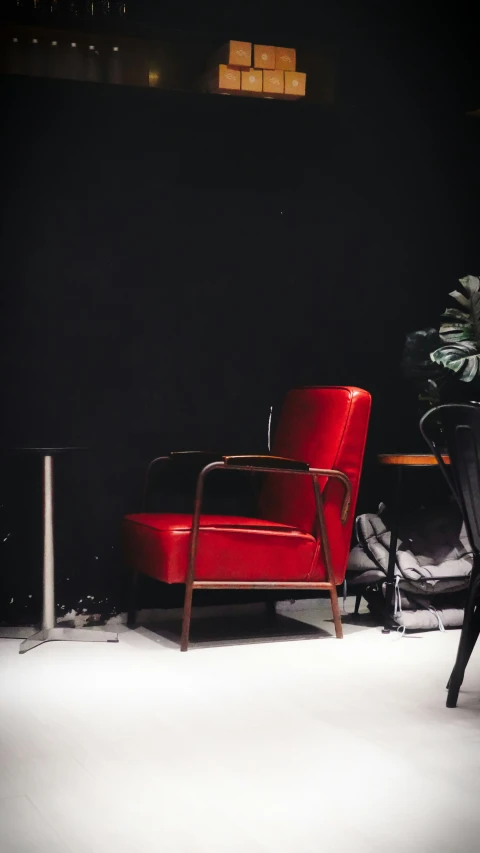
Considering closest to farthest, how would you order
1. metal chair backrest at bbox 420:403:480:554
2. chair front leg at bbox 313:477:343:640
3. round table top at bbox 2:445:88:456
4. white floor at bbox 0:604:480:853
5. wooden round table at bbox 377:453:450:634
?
white floor at bbox 0:604:480:853 → metal chair backrest at bbox 420:403:480:554 → round table top at bbox 2:445:88:456 → chair front leg at bbox 313:477:343:640 → wooden round table at bbox 377:453:450:634

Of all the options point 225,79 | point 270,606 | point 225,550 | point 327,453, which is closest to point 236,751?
point 225,550

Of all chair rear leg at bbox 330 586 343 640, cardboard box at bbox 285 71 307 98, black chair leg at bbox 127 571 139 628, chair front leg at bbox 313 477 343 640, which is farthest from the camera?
cardboard box at bbox 285 71 307 98

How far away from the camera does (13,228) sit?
421 centimetres

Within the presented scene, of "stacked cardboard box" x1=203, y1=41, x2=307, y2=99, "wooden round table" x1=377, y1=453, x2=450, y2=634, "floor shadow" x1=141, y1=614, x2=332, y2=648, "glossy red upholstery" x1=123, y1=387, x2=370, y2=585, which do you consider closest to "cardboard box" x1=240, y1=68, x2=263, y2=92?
"stacked cardboard box" x1=203, y1=41, x2=307, y2=99

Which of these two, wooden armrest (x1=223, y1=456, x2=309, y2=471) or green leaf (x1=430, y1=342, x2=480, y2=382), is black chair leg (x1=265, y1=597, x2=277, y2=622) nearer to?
wooden armrest (x1=223, y1=456, x2=309, y2=471)

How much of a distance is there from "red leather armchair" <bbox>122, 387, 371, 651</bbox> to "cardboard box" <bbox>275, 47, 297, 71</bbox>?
160 cm

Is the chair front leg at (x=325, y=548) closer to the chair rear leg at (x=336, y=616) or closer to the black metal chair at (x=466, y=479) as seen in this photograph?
the chair rear leg at (x=336, y=616)

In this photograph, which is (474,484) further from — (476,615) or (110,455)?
(110,455)

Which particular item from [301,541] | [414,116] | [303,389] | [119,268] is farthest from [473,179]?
[301,541]

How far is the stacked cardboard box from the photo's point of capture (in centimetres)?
441

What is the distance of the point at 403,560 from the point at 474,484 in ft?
5.06

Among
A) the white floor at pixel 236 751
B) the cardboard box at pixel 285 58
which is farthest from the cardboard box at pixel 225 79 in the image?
the white floor at pixel 236 751

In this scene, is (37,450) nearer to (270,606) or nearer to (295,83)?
(270,606)

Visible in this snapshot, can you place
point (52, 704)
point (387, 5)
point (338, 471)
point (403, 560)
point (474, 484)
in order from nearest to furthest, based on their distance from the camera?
1. point (474, 484)
2. point (52, 704)
3. point (338, 471)
4. point (403, 560)
5. point (387, 5)
